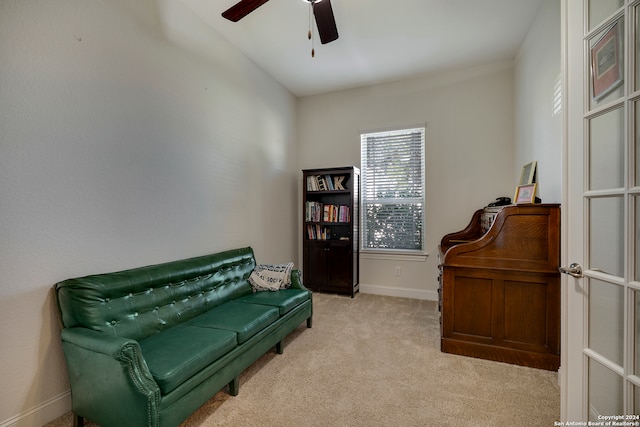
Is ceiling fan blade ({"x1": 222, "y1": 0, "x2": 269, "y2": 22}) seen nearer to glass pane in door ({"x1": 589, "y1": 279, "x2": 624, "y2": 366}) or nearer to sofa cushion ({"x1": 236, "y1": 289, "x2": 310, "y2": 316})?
sofa cushion ({"x1": 236, "y1": 289, "x2": 310, "y2": 316})

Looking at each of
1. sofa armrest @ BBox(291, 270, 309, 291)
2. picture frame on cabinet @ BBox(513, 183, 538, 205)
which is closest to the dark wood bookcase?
sofa armrest @ BBox(291, 270, 309, 291)

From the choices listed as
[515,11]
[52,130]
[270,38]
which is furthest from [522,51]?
[52,130]

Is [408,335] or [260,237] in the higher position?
[260,237]

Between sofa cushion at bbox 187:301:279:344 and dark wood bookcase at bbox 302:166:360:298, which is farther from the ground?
dark wood bookcase at bbox 302:166:360:298

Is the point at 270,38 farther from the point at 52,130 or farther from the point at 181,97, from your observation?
the point at 52,130

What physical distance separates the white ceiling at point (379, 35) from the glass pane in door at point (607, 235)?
2.28 meters

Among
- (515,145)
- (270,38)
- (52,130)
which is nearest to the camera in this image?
(52,130)

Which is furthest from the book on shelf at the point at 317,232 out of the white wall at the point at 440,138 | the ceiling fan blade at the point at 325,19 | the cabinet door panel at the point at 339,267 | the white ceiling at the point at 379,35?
the ceiling fan blade at the point at 325,19

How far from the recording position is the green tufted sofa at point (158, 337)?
1.32 meters

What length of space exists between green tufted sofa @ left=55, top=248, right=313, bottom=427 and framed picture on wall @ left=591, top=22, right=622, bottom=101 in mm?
2281

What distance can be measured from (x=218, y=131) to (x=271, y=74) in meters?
1.45

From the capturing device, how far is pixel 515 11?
2561 millimetres

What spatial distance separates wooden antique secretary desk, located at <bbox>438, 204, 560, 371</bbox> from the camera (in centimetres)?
209

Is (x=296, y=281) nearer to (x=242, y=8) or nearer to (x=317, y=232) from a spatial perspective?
(x=317, y=232)
